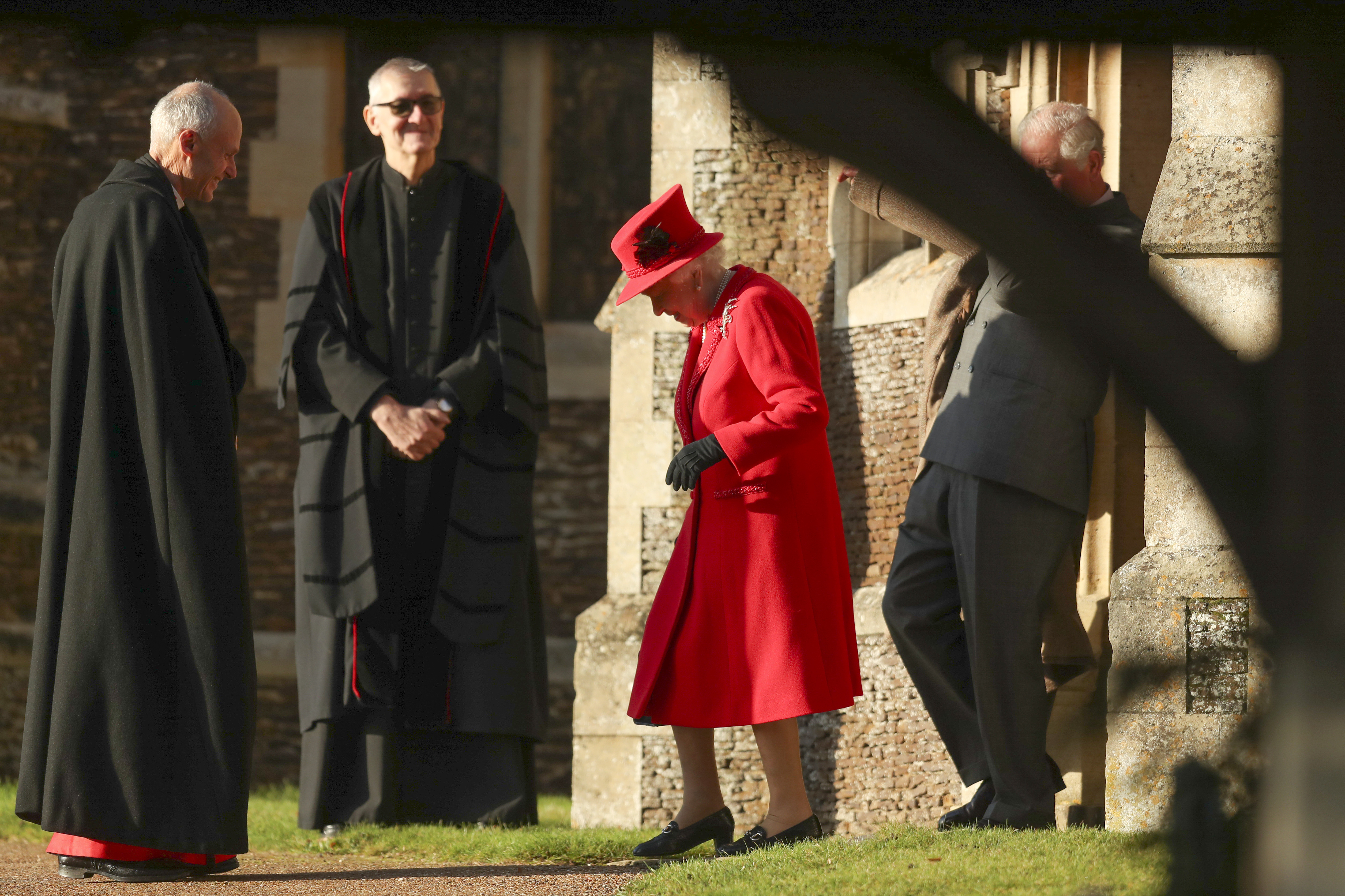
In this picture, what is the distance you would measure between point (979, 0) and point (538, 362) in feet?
14.6

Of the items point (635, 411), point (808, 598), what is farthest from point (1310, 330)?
point (635, 411)

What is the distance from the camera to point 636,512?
7289 mm

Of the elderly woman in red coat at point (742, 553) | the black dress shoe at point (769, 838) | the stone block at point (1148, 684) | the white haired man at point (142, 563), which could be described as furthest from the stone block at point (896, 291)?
the stone block at point (1148, 684)

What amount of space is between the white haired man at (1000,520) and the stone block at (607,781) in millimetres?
2282

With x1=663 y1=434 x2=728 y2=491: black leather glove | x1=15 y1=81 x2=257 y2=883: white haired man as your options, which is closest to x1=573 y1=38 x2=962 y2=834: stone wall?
x1=663 y1=434 x2=728 y2=491: black leather glove

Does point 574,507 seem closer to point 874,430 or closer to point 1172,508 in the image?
point 874,430

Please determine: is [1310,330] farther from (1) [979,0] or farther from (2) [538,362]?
(2) [538,362]

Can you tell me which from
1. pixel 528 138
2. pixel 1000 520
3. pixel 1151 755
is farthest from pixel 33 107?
pixel 1151 755

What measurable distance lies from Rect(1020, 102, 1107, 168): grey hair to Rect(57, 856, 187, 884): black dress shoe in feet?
10.6

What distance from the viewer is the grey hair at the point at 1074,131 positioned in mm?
4828

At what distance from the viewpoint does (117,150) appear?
399 inches

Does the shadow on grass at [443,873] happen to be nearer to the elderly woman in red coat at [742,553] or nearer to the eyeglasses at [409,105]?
the elderly woman in red coat at [742,553]

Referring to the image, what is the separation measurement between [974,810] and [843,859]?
0.86 metres

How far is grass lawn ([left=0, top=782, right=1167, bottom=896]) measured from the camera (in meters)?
3.72
